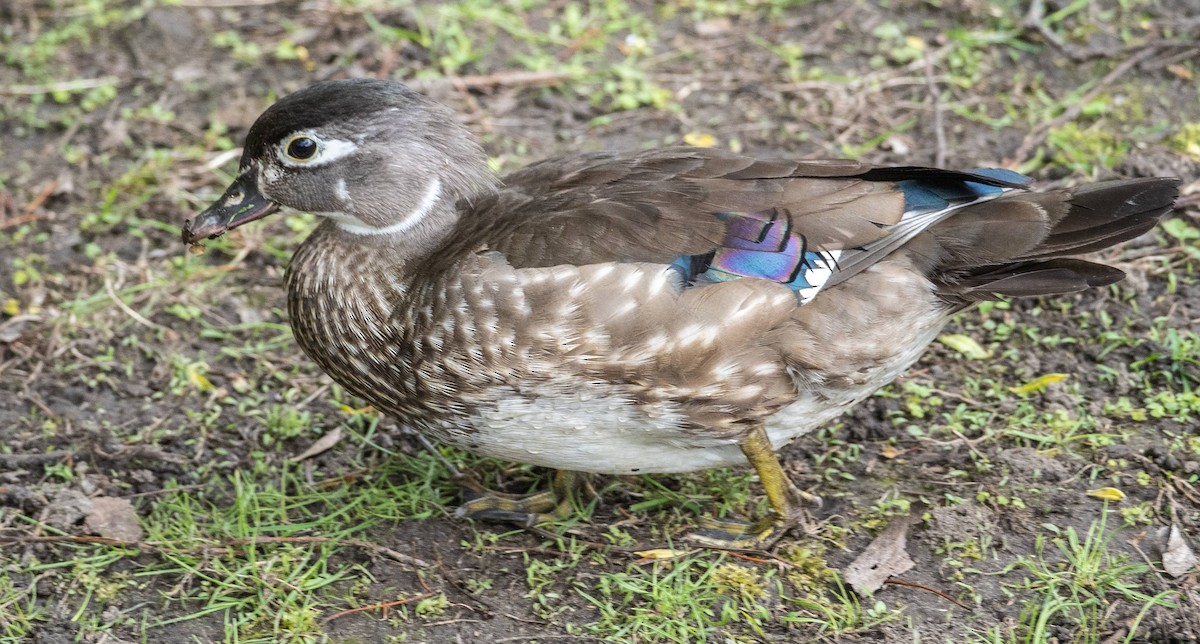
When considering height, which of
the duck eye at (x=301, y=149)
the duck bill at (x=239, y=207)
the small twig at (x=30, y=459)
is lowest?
the small twig at (x=30, y=459)

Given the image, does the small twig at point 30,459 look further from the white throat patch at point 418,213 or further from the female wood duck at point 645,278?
the white throat patch at point 418,213

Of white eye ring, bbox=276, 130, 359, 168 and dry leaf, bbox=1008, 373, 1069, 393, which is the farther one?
dry leaf, bbox=1008, 373, 1069, 393

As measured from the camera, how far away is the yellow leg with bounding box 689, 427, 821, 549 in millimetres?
3297

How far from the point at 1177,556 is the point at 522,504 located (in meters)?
1.76

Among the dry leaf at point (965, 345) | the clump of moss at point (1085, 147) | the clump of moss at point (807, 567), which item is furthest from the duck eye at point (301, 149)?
the clump of moss at point (1085, 147)

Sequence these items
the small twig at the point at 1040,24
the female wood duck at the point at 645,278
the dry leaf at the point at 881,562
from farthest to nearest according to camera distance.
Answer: the small twig at the point at 1040,24 < the dry leaf at the point at 881,562 < the female wood duck at the point at 645,278

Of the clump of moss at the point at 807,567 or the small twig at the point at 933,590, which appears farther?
the clump of moss at the point at 807,567

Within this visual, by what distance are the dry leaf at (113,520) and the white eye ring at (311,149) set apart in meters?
1.10

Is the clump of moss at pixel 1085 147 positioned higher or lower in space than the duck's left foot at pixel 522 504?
higher

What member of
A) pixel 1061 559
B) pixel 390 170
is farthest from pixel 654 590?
pixel 390 170

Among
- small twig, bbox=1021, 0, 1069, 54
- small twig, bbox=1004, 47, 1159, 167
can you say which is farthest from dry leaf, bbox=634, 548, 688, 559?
small twig, bbox=1021, 0, 1069, 54

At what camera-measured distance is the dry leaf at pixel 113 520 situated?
3412mm

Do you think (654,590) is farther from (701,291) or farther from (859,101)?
(859,101)

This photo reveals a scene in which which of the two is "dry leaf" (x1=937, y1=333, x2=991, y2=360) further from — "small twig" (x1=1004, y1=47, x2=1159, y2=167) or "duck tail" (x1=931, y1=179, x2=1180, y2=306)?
"small twig" (x1=1004, y1=47, x2=1159, y2=167)
